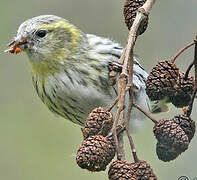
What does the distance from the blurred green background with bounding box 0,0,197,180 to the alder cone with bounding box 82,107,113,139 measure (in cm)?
180

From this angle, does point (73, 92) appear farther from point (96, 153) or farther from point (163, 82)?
point (96, 153)

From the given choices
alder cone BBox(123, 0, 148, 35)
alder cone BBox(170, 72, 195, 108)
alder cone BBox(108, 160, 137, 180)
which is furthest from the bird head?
alder cone BBox(108, 160, 137, 180)

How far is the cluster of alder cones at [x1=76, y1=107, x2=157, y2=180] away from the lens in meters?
1.75

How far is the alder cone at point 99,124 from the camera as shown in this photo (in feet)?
6.12

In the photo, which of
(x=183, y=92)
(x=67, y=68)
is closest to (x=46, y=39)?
(x=67, y=68)

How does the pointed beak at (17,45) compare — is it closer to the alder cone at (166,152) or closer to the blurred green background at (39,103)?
the alder cone at (166,152)

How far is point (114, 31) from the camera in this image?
4125 mm

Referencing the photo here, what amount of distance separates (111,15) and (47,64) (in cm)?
140

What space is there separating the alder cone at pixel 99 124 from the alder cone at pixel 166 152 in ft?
0.52

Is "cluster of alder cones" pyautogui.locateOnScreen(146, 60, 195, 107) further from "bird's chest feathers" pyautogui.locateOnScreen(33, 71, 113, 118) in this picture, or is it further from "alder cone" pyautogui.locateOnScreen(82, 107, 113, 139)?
"bird's chest feathers" pyautogui.locateOnScreen(33, 71, 113, 118)

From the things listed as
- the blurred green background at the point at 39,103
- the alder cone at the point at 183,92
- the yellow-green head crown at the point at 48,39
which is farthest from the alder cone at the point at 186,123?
the blurred green background at the point at 39,103

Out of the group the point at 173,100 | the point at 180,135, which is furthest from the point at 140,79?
the point at 180,135

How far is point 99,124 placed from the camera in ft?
6.11

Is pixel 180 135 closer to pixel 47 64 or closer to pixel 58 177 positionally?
pixel 47 64
